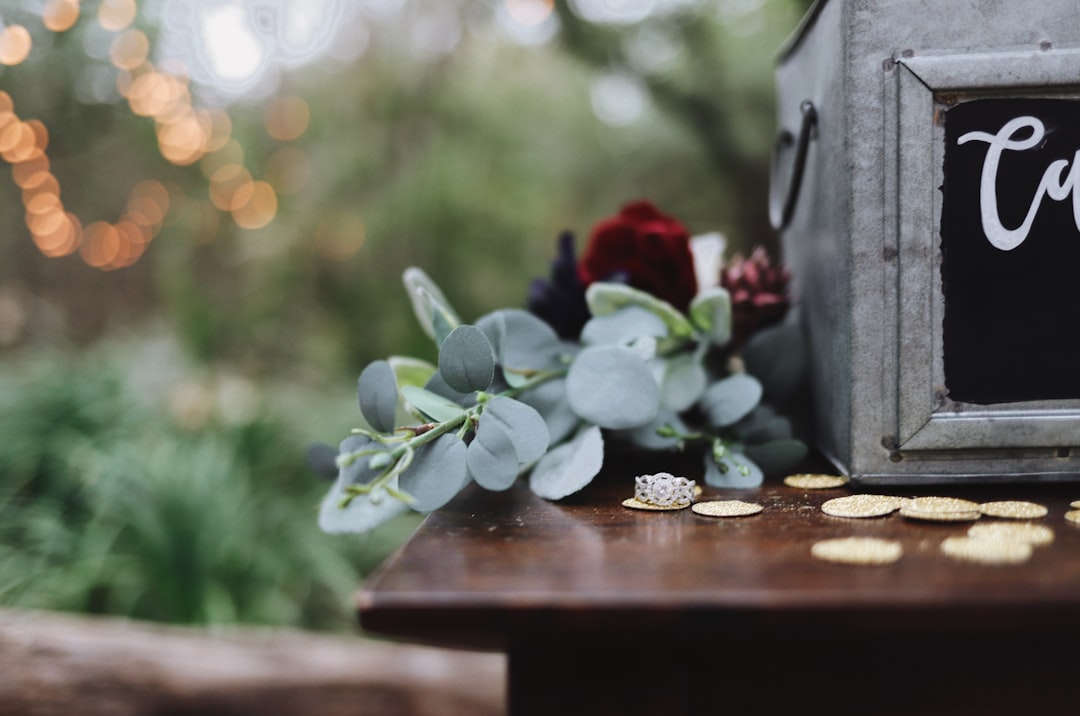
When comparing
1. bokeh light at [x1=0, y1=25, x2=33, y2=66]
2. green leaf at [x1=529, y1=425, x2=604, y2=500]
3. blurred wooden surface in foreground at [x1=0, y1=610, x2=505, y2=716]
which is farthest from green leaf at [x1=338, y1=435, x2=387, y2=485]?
bokeh light at [x1=0, y1=25, x2=33, y2=66]

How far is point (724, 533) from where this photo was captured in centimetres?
42

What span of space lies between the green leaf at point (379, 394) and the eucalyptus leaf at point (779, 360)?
349 mm

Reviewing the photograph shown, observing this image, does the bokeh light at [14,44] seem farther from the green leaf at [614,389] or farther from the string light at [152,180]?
the green leaf at [614,389]

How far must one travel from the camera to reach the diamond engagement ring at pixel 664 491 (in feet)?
1.57

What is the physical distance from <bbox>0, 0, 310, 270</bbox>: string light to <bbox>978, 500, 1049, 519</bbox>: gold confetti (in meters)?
2.49

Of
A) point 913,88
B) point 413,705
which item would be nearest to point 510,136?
point 413,705

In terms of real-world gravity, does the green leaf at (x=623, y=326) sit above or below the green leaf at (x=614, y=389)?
above

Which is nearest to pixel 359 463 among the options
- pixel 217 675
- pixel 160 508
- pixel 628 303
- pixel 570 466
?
pixel 570 466

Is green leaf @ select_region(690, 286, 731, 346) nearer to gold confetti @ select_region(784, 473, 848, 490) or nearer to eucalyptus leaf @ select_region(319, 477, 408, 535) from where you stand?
gold confetti @ select_region(784, 473, 848, 490)

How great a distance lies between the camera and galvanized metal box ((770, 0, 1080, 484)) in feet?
1.53

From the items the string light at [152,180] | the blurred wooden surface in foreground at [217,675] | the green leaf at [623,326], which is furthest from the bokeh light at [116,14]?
the green leaf at [623,326]

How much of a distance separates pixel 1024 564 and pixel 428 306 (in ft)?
1.34

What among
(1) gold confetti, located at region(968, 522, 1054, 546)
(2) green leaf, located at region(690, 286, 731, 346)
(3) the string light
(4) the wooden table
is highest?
(3) the string light

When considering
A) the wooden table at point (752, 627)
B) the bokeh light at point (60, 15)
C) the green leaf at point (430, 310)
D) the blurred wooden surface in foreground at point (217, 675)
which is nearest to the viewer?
the wooden table at point (752, 627)
